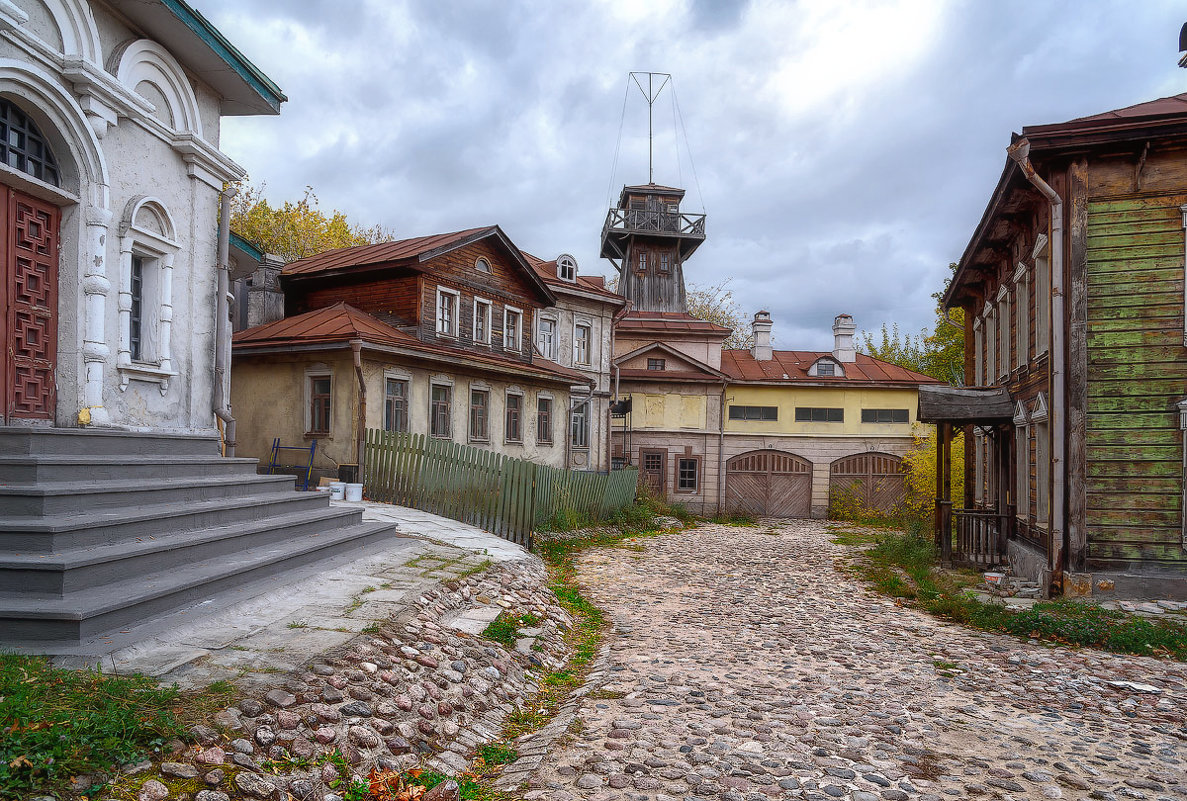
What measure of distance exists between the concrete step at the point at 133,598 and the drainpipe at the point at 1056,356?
30.5 ft

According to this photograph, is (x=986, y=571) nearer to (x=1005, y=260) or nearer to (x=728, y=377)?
(x=1005, y=260)

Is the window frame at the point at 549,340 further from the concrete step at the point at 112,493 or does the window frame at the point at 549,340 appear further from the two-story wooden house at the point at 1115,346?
the concrete step at the point at 112,493

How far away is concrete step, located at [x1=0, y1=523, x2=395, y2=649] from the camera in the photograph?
4.36 meters

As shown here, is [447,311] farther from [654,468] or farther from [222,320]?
[654,468]

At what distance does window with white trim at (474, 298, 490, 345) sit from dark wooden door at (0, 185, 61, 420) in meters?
13.1

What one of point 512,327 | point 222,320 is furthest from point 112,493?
point 512,327

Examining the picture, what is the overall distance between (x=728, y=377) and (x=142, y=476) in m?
22.7

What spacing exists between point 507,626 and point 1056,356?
26.8 ft

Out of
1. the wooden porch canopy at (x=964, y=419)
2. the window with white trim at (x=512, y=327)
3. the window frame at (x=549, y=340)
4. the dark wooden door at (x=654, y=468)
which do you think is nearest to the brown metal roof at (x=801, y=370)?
the dark wooden door at (x=654, y=468)

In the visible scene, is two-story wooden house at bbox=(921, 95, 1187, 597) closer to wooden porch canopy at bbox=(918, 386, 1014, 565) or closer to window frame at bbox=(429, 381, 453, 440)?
wooden porch canopy at bbox=(918, 386, 1014, 565)

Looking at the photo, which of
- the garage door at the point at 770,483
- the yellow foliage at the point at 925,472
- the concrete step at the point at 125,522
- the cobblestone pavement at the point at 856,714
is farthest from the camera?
the garage door at the point at 770,483

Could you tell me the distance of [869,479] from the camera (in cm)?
2791

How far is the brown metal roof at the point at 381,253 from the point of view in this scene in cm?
1801

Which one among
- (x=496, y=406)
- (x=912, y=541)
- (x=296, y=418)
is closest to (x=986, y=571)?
(x=912, y=541)
